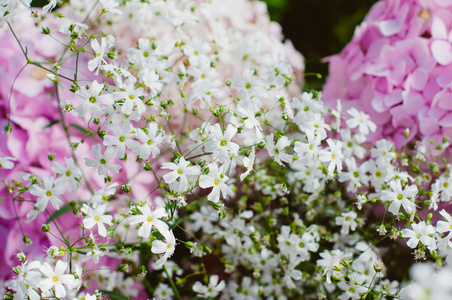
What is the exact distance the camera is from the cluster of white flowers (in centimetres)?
49

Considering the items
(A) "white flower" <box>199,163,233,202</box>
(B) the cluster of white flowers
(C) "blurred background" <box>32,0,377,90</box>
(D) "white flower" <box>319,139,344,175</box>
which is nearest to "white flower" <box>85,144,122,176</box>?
(B) the cluster of white flowers

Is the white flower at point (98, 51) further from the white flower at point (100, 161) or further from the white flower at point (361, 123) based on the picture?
the white flower at point (361, 123)

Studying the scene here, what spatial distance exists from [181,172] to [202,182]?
3 centimetres

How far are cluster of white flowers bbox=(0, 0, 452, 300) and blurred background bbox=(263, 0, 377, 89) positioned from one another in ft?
0.89

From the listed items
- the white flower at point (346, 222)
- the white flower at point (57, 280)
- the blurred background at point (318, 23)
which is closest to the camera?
the white flower at point (57, 280)

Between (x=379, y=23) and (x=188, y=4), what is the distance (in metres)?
0.30

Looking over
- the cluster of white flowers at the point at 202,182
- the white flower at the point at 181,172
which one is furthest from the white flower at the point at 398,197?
the white flower at the point at 181,172

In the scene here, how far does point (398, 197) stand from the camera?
53 centimetres

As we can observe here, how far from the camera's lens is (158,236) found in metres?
0.53

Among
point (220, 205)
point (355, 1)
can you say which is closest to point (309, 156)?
point (220, 205)

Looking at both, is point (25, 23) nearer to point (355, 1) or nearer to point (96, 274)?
point (96, 274)

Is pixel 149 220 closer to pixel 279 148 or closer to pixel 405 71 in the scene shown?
pixel 279 148

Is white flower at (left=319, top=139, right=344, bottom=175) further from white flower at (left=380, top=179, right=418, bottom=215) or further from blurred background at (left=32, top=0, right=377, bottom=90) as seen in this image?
blurred background at (left=32, top=0, right=377, bottom=90)

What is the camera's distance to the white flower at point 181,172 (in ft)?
1.53
